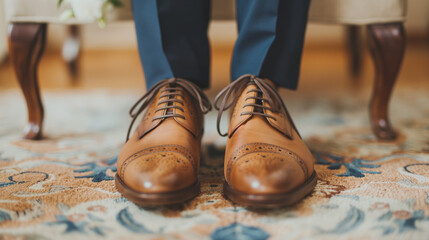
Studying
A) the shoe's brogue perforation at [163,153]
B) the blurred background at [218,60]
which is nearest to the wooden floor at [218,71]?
the blurred background at [218,60]

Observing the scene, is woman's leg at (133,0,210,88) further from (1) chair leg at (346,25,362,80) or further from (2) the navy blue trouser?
(1) chair leg at (346,25,362,80)

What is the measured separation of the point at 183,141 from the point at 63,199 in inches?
6.2

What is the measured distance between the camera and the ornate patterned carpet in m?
0.36

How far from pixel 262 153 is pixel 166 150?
11cm

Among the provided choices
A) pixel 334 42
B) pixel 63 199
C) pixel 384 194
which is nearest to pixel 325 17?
pixel 384 194

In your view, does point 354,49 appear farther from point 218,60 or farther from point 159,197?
point 159,197

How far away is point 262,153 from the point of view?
1.40 feet

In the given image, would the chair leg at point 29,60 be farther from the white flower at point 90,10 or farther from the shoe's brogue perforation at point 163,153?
the shoe's brogue perforation at point 163,153

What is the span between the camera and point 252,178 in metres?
0.39

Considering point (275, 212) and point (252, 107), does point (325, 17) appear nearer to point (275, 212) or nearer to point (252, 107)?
point (252, 107)

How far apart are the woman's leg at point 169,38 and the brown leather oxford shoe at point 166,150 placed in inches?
1.5

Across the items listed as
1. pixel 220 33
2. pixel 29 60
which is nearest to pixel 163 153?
pixel 29 60

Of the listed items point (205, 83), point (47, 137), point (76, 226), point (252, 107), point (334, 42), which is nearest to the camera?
point (76, 226)

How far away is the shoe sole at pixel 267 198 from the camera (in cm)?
38
